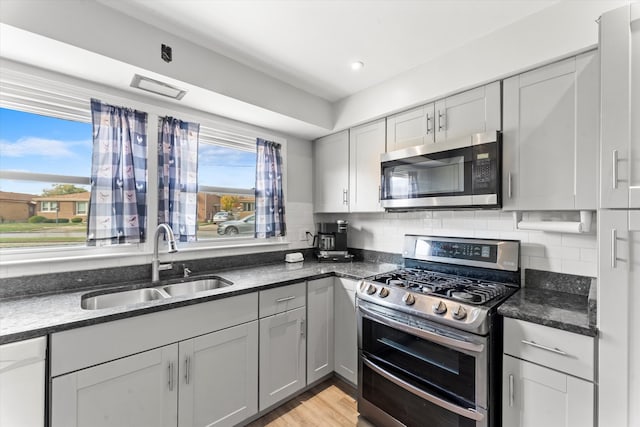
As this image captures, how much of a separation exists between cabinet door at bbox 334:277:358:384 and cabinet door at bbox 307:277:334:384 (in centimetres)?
A: 6

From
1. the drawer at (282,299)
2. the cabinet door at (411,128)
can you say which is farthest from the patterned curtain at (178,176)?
the cabinet door at (411,128)

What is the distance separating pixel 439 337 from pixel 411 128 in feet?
4.97

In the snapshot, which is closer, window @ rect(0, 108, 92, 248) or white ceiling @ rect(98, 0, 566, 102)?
white ceiling @ rect(98, 0, 566, 102)

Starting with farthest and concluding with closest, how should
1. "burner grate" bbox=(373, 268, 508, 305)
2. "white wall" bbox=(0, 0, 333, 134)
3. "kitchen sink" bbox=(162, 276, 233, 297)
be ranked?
"kitchen sink" bbox=(162, 276, 233, 297) → "burner grate" bbox=(373, 268, 508, 305) → "white wall" bbox=(0, 0, 333, 134)

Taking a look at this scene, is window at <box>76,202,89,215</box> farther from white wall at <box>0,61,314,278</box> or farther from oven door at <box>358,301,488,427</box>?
oven door at <box>358,301,488,427</box>

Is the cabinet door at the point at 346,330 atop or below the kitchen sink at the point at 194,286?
below

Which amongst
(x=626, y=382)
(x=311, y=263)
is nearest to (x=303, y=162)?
(x=311, y=263)

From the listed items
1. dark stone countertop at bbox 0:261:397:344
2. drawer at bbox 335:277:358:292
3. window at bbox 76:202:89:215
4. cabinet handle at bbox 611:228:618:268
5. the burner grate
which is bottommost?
drawer at bbox 335:277:358:292

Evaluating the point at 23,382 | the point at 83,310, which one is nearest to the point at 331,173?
the point at 83,310

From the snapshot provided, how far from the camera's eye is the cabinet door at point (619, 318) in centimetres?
115

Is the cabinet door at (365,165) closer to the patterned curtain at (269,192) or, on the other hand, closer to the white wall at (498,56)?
the white wall at (498,56)

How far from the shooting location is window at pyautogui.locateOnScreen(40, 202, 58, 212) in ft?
5.94

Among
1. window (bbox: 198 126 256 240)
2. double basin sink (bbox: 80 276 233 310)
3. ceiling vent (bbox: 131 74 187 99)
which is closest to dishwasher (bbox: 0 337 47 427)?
double basin sink (bbox: 80 276 233 310)

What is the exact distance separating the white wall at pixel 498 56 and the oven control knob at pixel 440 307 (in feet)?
4.60
